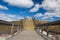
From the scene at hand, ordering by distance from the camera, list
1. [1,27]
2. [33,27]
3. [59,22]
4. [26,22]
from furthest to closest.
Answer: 1. [26,22]
2. [33,27]
3. [1,27]
4. [59,22]

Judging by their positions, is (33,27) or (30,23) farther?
(30,23)

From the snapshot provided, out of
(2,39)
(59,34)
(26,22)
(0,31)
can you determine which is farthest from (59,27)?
(26,22)

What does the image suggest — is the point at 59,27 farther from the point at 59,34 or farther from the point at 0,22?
the point at 0,22

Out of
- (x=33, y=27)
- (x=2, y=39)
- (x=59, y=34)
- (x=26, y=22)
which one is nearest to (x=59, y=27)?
(x=59, y=34)

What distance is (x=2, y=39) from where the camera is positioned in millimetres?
6934

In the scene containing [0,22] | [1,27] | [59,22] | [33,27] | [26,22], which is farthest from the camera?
[26,22]

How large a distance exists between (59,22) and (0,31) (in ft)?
11.6

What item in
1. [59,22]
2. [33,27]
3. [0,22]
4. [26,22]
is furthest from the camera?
[26,22]

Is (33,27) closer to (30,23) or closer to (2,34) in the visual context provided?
(30,23)

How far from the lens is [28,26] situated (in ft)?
121

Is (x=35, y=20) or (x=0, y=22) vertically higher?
(x=35, y=20)

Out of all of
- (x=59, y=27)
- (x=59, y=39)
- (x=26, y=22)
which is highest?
(x=26, y=22)

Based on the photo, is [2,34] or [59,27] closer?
[59,27]

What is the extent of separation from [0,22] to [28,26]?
98.3 feet
